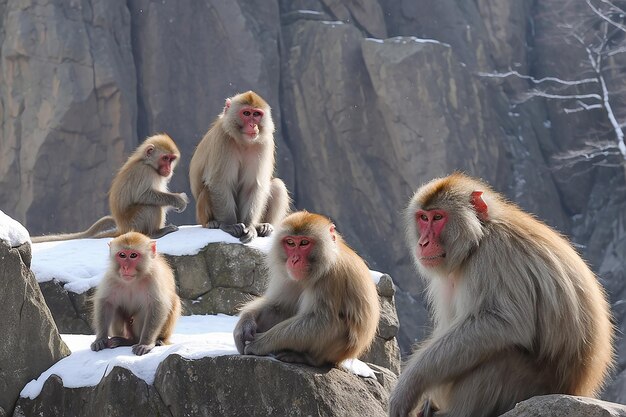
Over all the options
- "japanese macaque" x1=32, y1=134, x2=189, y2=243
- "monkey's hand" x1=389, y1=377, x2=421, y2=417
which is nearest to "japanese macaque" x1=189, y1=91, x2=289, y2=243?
"japanese macaque" x1=32, y1=134, x2=189, y2=243

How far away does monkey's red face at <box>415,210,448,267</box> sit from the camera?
4.31m

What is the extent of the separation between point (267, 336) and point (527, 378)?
1400mm

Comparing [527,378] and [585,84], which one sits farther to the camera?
[585,84]

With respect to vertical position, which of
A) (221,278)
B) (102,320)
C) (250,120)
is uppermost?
(250,120)

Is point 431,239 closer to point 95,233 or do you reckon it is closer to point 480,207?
point 480,207

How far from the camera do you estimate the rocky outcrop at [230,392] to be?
504 centimetres

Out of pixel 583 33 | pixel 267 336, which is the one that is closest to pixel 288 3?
pixel 583 33

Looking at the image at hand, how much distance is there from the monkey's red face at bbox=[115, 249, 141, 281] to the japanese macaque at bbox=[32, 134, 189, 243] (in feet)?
9.34

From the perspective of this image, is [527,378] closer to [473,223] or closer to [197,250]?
[473,223]

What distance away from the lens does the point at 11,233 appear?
18.4 ft

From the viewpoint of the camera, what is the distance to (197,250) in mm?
8297

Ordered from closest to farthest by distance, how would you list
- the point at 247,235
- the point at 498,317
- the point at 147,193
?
the point at 498,317
the point at 247,235
the point at 147,193

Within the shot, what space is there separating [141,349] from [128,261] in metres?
0.56

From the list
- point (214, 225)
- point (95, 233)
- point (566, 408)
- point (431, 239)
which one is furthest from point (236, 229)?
point (566, 408)
